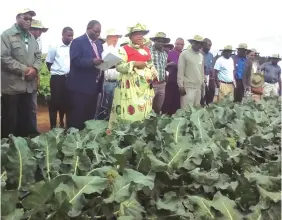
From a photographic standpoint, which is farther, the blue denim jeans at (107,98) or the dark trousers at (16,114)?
the blue denim jeans at (107,98)

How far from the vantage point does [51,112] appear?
7.04 meters

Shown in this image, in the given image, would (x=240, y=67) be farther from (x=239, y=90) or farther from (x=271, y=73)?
(x=271, y=73)

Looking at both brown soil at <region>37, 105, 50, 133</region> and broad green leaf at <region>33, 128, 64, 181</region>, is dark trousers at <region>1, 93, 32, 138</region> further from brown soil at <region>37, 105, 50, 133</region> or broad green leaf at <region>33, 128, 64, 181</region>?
broad green leaf at <region>33, 128, 64, 181</region>

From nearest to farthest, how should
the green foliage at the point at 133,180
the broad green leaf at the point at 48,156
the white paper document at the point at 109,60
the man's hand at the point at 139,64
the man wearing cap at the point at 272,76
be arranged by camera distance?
1. the green foliage at the point at 133,180
2. the broad green leaf at the point at 48,156
3. the white paper document at the point at 109,60
4. the man's hand at the point at 139,64
5. the man wearing cap at the point at 272,76

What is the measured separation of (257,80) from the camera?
10.5 meters

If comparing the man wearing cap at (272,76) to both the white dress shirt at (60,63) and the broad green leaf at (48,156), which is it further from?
the broad green leaf at (48,156)

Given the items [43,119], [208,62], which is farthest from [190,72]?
[43,119]

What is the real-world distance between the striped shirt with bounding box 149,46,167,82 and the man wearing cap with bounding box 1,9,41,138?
2358 millimetres

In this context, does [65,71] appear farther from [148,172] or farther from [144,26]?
[148,172]

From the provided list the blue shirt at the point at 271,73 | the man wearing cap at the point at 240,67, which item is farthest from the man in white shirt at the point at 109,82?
the blue shirt at the point at 271,73

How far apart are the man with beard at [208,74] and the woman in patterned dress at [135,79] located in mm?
4027

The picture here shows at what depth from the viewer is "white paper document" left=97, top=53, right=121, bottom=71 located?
5531mm

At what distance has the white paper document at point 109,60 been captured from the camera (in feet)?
18.1

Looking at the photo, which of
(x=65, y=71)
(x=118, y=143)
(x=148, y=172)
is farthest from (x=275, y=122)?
(x=65, y=71)
